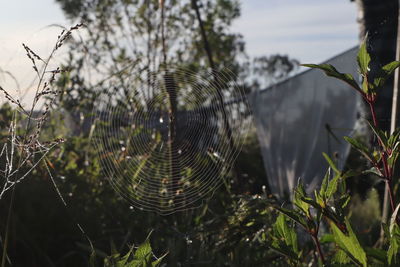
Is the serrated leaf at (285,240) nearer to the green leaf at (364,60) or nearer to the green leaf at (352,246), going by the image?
the green leaf at (352,246)

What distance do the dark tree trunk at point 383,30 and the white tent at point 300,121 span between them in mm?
2419

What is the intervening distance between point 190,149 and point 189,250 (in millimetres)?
1554

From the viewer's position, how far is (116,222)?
276 cm

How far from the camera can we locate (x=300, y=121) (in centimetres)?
587

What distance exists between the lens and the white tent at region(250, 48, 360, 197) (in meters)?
5.49

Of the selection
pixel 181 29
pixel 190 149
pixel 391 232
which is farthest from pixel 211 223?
pixel 181 29

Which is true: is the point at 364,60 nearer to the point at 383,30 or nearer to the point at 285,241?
the point at 285,241

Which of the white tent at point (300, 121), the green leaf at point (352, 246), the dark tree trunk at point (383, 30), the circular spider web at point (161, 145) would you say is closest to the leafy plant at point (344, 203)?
the green leaf at point (352, 246)

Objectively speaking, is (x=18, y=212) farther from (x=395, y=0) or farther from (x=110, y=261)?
(x=395, y=0)

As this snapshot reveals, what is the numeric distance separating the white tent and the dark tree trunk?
7.94 feet

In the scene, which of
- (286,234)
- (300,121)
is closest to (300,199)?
(286,234)

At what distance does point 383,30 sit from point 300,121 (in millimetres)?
3020

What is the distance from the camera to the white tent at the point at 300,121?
18.0 feet

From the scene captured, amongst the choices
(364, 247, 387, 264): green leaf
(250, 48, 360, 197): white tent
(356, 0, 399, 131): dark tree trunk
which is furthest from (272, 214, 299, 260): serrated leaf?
(250, 48, 360, 197): white tent
